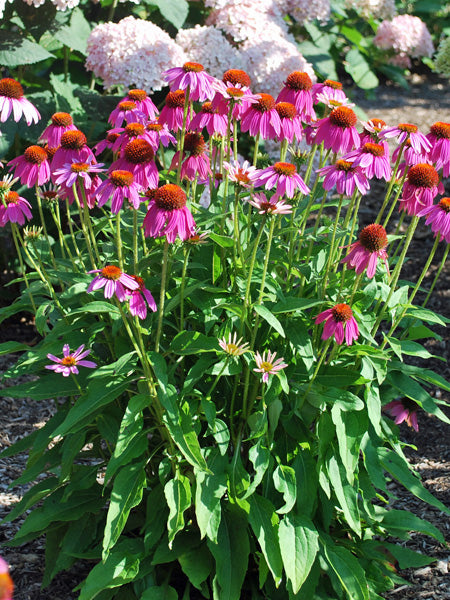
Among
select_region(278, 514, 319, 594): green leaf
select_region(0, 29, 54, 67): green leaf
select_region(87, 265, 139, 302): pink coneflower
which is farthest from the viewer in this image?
select_region(0, 29, 54, 67): green leaf

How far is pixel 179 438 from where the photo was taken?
195cm

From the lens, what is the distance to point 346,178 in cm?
199

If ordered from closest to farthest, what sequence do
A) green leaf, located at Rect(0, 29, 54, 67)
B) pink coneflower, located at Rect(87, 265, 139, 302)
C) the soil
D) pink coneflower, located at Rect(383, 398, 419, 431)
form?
pink coneflower, located at Rect(87, 265, 139, 302) < the soil < pink coneflower, located at Rect(383, 398, 419, 431) < green leaf, located at Rect(0, 29, 54, 67)

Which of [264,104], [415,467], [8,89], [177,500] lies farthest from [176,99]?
[415,467]

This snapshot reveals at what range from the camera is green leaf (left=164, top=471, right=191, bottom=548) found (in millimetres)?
1958

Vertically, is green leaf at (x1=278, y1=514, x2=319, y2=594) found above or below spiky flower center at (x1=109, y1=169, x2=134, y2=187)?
below

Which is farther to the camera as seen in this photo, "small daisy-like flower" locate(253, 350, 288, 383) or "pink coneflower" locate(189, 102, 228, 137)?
"pink coneflower" locate(189, 102, 228, 137)

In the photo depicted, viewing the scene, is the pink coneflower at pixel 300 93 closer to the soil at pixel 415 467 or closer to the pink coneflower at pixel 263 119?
the pink coneflower at pixel 263 119

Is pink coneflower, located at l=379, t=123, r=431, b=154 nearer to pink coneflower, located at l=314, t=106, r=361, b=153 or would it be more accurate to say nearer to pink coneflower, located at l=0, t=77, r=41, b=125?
pink coneflower, located at l=314, t=106, r=361, b=153

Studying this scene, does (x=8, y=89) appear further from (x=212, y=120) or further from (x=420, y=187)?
(x=420, y=187)

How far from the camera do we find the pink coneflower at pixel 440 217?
2.00 m

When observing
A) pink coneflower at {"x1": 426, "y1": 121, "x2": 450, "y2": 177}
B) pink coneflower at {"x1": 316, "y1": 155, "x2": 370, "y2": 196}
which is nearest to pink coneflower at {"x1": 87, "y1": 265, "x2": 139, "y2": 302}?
pink coneflower at {"x1": 316, "y1": 155, "x2": 370, "y2": 196}

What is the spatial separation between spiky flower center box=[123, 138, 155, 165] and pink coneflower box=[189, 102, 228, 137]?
12.7 inches

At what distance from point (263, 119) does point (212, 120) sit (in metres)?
0.17
